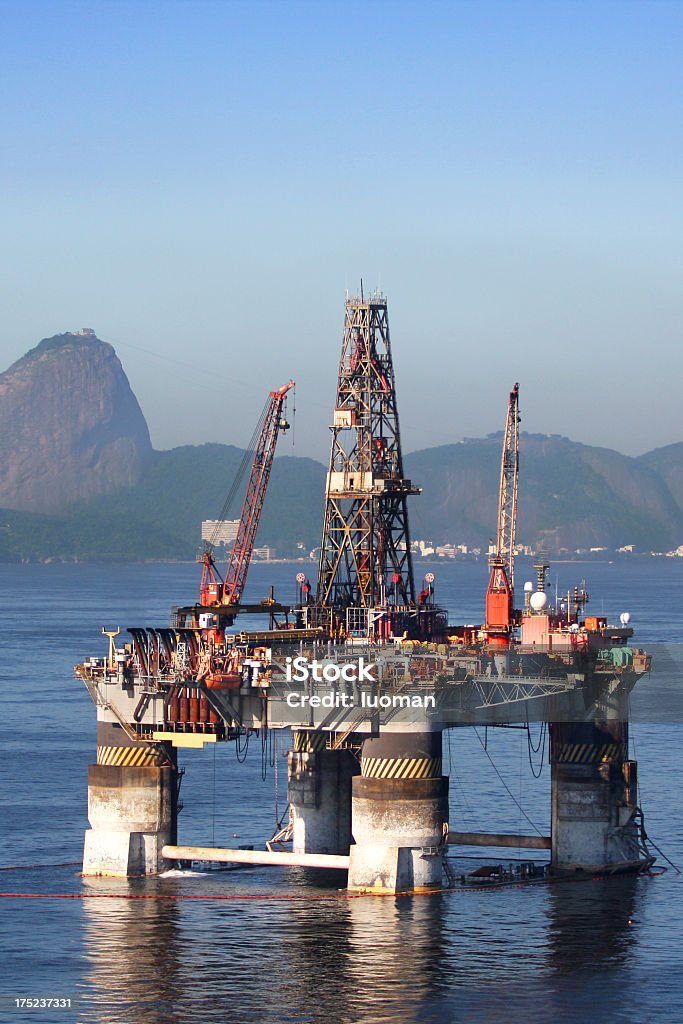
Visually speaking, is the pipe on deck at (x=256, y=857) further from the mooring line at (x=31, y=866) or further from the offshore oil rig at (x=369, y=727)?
the mooring line at (x=31, y=866)

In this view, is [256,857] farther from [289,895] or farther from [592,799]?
[592,799]

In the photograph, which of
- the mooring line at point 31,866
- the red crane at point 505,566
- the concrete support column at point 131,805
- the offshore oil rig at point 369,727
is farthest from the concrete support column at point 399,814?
the red crane at point 505,566

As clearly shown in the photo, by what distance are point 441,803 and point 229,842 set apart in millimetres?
23294

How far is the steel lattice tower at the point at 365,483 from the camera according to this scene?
11175 cm

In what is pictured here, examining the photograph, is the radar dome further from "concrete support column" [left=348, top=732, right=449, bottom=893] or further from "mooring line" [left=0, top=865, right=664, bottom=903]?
"concrete support column" [left=348, top=732, right=449, bottom=893]

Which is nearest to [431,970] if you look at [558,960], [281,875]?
[558,960]

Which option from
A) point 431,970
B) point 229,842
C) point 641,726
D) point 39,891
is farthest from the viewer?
point 641,726

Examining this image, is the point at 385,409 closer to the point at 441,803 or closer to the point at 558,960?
the point at 441,803

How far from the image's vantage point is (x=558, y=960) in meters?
78.4

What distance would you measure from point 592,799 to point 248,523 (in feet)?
147

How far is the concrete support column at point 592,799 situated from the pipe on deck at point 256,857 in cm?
1174

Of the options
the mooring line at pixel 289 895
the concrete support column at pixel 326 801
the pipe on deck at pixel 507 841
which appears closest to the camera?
the mooring line at pixel 289 895

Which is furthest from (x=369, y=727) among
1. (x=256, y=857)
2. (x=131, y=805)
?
(x=131, y=805)

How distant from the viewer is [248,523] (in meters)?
131
